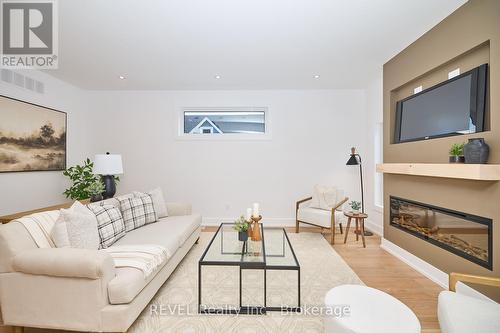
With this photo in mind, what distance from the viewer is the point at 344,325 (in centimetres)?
135

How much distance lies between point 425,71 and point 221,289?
11.2ft

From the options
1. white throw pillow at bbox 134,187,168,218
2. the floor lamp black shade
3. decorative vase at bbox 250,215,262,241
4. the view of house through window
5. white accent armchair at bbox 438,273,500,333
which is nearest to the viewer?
white accent armchair at bbox 438,273,500,333

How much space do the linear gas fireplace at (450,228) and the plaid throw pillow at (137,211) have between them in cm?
346

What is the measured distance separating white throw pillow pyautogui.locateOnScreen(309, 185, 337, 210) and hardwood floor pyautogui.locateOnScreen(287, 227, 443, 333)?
690 mm

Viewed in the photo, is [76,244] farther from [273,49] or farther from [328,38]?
[328,38]

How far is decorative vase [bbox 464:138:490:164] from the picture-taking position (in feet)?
6.39

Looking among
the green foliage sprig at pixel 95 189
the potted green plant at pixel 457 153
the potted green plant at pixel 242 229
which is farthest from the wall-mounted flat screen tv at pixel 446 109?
the green foliage sprig at pixel 95 189

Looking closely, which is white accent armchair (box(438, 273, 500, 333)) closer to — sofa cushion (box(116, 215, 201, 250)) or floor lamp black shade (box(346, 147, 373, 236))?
sofa cushion (box(116, 215, 201, 250))

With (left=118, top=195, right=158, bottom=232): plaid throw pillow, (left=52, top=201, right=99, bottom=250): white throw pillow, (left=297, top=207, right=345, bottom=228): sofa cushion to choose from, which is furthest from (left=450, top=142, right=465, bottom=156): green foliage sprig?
Answer: (left=118, top=195, right=158, bottom=232): plaid throw pillow

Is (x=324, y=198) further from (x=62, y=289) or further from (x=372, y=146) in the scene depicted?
(x=62, y=289)

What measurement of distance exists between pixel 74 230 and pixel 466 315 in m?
2.87

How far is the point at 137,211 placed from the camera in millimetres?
3033

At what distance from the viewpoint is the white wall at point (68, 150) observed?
3.23 meters

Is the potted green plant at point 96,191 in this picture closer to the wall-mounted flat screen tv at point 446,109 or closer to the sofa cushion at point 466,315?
the sofa cushion at point 466,315
